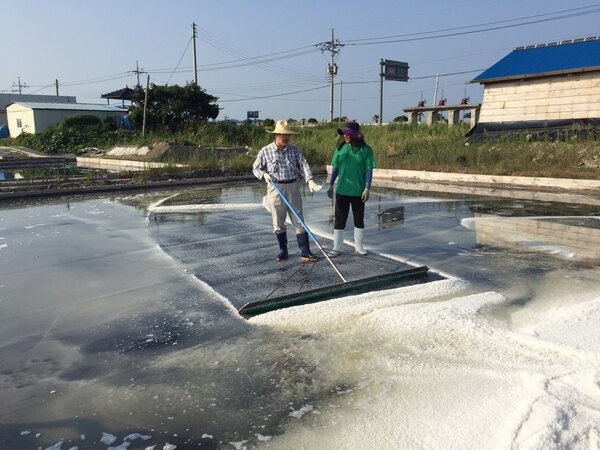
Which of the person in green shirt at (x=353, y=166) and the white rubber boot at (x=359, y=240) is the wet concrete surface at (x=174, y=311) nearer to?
the white rubber boot at (x=359, y=240)

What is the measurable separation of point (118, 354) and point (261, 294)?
148 cm

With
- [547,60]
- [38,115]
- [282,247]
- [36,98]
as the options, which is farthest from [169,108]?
[36,98]

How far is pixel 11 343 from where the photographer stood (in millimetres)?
3748

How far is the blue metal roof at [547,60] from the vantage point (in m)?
16.5

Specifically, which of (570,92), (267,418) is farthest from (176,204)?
(570,92)

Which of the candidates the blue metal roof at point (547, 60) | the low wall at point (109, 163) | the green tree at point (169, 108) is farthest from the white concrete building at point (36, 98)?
the blue metal roof at point (547, 60)

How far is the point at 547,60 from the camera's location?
59.0 ft

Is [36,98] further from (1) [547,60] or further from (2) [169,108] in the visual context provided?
(1) [547,60]

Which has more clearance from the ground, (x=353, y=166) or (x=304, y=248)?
(x=353, y=166)

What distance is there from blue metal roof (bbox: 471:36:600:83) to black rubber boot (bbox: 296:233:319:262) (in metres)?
14.4

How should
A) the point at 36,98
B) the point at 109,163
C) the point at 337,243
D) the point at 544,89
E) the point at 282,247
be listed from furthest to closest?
the point at 36,98 < the point at 109,163 < the point at 544,89 < the point at 337,243 < the point at 282,247

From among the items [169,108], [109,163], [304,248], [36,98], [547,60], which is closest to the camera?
[304,248]

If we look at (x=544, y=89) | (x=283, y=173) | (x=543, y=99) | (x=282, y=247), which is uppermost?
(x=544, y=89)

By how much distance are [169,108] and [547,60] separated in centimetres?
2168
